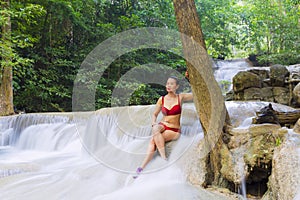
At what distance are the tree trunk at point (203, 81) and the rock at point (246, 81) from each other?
4545mm

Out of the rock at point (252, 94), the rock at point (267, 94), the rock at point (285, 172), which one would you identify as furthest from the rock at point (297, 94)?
the rock at point (285, 172)

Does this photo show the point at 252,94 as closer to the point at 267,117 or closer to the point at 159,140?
the point at 267,117

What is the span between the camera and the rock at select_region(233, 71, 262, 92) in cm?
722

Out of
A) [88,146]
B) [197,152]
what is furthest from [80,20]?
[197,152]

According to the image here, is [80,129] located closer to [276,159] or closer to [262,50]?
[276,159]

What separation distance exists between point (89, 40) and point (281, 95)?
787 cm

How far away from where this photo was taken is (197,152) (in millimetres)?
3307

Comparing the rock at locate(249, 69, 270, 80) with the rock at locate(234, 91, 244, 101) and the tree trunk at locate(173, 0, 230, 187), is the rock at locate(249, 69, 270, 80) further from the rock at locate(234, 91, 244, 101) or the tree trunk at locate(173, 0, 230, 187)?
the tree trunk at locate(173, 0, 230, 187)

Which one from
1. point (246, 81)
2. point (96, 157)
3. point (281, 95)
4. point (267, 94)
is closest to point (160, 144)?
point (96, 157)

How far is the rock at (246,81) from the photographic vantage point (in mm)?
7223

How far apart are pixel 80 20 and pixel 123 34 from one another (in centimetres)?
177

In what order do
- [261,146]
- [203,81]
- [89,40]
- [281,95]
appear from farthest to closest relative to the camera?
[89,40], [281,95], [203,81], [261,146]

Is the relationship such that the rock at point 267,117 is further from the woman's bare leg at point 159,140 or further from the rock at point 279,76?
the rock at point 279,76

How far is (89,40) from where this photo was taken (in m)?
11.4
